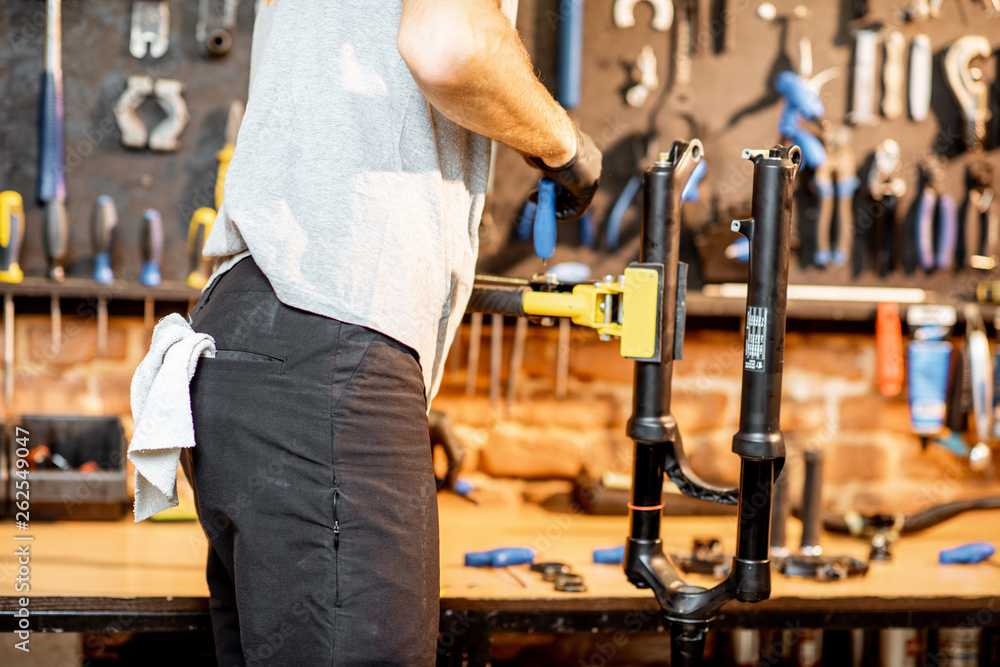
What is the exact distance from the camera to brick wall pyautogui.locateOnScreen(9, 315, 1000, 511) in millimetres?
1971

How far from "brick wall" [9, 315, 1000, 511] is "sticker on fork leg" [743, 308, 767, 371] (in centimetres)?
92

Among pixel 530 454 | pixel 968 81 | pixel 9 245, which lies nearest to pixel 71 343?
pixel 9 245

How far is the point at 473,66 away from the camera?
2.79 feet

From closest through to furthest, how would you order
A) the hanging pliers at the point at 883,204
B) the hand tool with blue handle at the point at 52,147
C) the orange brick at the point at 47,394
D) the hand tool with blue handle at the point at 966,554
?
the hand tool with blue handle at the point at 966,554 → the hand tool with blue handle at the point at 52,147 → the orange brick at the point at 47,394 → the hanging pliers at the point at 883,204

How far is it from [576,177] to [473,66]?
26cm

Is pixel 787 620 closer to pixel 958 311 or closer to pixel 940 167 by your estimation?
pixel 958 311

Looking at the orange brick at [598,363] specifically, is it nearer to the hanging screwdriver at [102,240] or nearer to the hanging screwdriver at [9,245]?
the hanging screwdriver at [102,240]

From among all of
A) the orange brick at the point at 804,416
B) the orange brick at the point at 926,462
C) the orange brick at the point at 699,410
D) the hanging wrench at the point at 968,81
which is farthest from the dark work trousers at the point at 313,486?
the hanging wrench at the point at 968,81

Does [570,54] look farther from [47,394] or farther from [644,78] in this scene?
[47,394]

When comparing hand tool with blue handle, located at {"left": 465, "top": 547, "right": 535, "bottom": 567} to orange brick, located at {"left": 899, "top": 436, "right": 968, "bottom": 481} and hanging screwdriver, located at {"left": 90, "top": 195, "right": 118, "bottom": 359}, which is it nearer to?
hanging screwdriver, located at {"left": 90, "top": 195, "right": 118, "bottom": 359}

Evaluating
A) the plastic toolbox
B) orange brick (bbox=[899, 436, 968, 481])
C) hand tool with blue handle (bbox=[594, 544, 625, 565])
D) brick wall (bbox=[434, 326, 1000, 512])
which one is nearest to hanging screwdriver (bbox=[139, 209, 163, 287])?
the plastic toolbox

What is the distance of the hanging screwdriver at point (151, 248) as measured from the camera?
1771 mm

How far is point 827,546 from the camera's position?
1721 mm

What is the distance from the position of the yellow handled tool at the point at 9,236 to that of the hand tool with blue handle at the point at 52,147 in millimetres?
52
